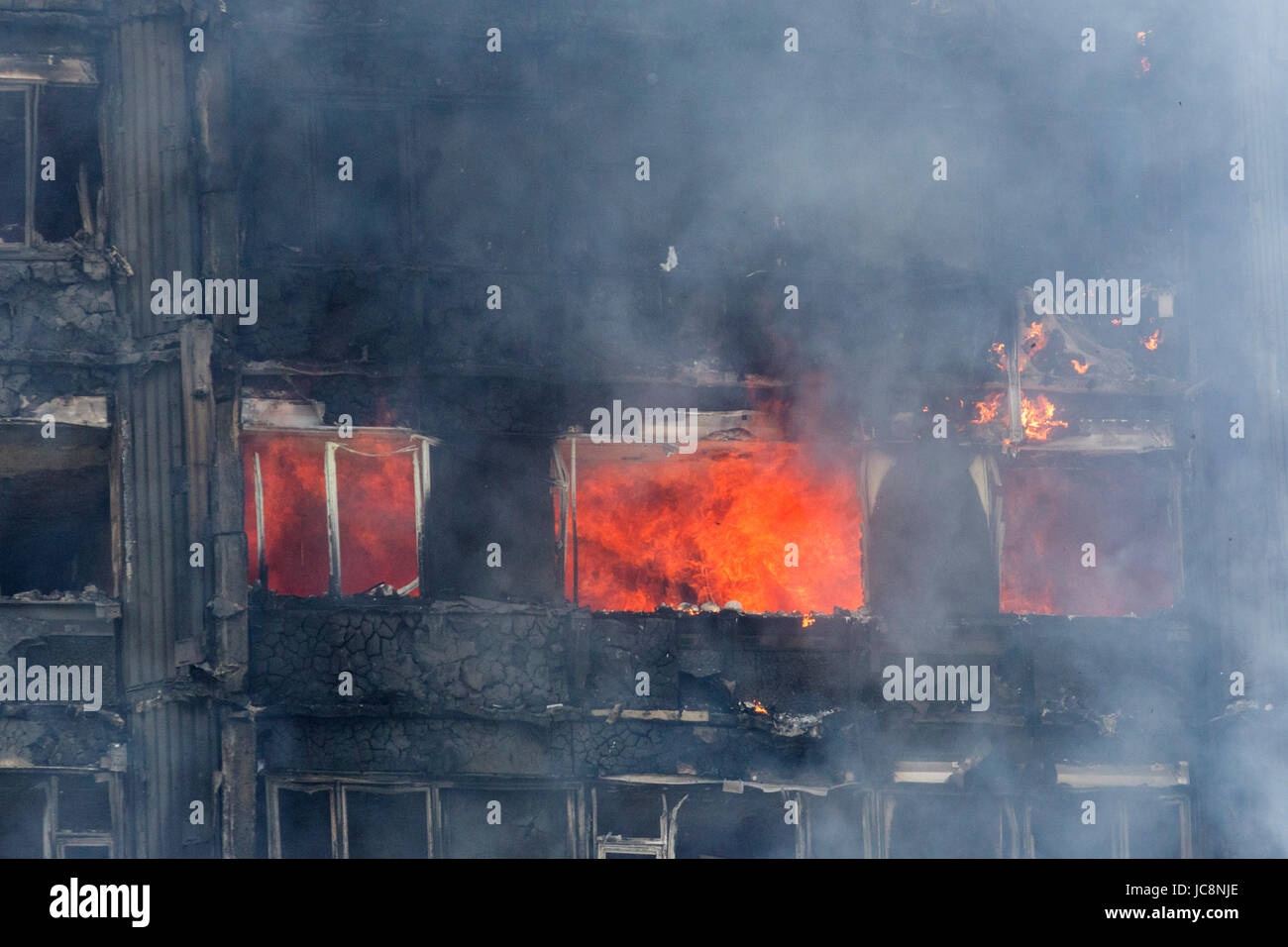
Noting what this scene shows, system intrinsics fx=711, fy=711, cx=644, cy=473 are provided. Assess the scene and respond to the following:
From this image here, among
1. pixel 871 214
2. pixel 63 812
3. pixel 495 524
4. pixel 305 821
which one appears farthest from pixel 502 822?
pixel 871 214

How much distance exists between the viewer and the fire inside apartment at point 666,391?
582 cm

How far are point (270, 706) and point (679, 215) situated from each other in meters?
5.33

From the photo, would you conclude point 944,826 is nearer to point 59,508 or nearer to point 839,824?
point 839,824

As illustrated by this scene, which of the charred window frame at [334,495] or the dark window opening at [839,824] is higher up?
the charred window frame at [334,495]

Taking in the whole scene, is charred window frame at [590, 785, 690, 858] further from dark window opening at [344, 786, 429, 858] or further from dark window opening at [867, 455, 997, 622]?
dark window opening at [867, 455, 997, 622]

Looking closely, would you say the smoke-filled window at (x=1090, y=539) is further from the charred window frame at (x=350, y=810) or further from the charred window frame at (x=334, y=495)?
the charred window frame at (x=334, y=495)

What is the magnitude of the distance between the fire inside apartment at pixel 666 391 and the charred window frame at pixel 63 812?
0.11 ft

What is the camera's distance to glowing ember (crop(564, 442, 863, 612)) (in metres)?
6.11

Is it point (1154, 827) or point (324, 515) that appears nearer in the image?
point (1154, 827)

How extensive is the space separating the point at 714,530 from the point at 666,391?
1.27m

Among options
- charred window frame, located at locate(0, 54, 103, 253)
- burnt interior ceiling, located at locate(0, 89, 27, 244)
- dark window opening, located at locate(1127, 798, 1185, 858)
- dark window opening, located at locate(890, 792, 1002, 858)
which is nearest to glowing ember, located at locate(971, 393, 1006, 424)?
dark window opening, located at locate(890, 792, 1002, 858)

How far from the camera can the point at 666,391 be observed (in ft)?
19.5

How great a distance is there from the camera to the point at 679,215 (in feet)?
19.5

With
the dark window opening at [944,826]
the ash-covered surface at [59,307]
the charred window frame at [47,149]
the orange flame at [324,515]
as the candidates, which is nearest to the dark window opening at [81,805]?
the orange flame at [324,515]
